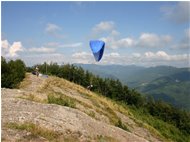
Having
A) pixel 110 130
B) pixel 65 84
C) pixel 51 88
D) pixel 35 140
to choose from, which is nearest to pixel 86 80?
pixel 65 84

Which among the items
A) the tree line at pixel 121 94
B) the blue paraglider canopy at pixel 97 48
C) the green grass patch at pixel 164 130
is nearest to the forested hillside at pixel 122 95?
the tree line at pixel 121 94

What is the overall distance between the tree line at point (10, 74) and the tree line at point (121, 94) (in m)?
40.7

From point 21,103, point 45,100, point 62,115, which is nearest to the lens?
point 62,115

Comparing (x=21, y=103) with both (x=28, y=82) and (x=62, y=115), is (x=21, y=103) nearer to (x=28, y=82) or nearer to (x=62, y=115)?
(x=62, y=115)

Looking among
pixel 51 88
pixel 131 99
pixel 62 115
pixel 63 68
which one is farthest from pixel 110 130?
pixel 131 99

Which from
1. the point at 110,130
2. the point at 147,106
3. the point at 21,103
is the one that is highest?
the point at 21,103

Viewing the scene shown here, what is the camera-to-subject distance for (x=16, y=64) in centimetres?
5384

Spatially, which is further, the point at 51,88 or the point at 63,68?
the point at 63,68

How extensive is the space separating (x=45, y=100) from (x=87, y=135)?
39.3 ft

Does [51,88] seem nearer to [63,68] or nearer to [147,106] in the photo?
[63,68]

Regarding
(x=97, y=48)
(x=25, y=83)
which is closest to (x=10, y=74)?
(x=25, y=83)

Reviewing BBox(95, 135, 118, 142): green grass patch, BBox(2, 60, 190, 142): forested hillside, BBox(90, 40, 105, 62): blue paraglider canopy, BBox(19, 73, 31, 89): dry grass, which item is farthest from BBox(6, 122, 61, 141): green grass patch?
BBox(2, 60, 190, 142): forested hillside

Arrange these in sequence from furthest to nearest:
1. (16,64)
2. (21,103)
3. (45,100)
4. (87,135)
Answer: (16,64) < (45,100) < (21,103) < (87,135)

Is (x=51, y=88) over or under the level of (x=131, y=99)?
over
